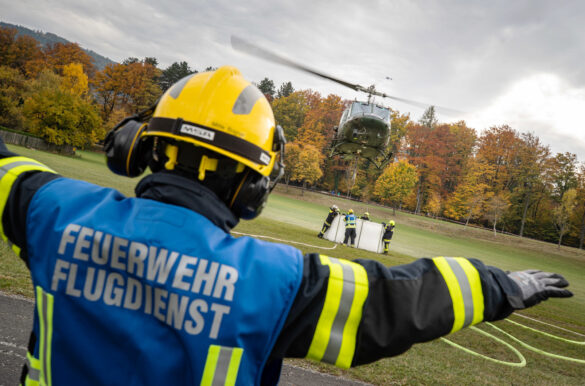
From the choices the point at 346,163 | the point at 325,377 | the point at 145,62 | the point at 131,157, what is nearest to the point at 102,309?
the point at 131,157

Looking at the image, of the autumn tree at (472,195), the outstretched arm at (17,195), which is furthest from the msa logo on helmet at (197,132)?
the autumn tree at (472,195)

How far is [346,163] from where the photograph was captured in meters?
60.3

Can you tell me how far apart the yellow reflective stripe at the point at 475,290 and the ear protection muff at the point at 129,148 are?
1497 millimetres

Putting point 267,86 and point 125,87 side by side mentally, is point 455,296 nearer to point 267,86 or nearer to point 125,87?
point 125,87

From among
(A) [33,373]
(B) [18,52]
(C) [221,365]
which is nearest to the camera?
(C) [221,365]

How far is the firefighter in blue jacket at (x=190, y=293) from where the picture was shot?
3.55ft

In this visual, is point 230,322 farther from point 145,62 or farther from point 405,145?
point 145,62

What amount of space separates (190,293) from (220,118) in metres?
0.73

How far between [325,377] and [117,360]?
10.3ft

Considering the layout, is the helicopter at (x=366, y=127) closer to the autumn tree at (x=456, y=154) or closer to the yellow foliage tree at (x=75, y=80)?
the autumn tree at (x=456, y=154)

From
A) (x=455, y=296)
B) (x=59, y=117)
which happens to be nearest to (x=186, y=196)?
(x=455, y=296)

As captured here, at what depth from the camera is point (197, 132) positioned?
55.6 inches

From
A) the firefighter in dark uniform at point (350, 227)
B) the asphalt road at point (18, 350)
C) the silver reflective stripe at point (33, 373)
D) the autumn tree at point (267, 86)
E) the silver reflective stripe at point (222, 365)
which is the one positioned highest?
the autumn tree at point (267, 86)

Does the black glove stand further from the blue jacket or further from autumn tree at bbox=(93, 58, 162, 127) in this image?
autumn tree at bbox=(93, 58, 162, 127)
